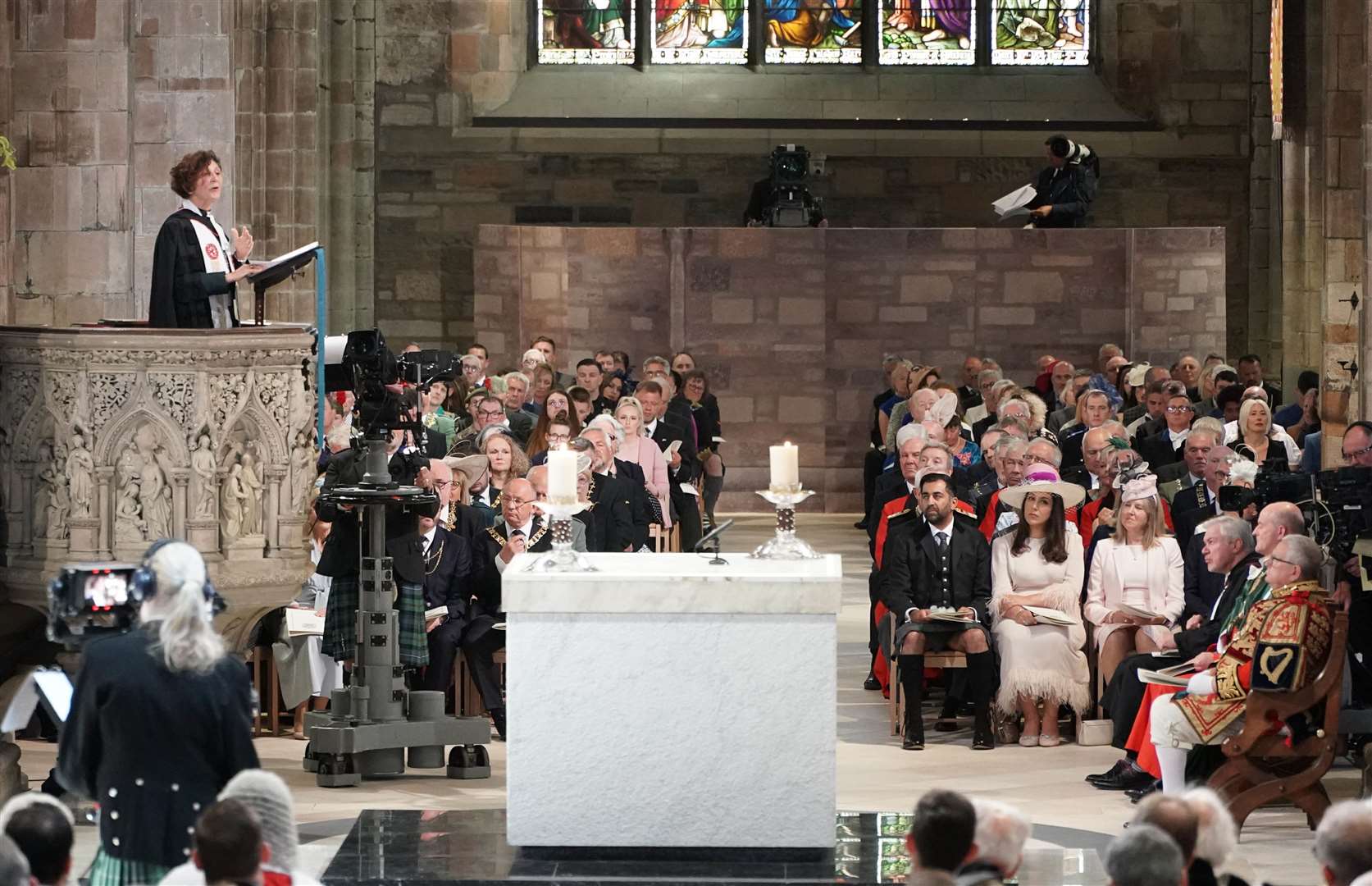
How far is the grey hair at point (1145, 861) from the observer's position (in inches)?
184

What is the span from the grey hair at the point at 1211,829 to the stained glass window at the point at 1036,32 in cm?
1966

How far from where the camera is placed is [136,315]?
42.0 ft

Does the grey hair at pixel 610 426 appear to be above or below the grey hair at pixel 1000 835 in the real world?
above

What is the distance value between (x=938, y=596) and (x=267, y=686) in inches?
119

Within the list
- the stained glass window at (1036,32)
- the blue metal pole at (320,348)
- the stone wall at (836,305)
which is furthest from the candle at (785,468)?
the stained glass window at (1036,32)

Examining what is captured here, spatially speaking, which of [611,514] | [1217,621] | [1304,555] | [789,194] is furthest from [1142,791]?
[789,194]

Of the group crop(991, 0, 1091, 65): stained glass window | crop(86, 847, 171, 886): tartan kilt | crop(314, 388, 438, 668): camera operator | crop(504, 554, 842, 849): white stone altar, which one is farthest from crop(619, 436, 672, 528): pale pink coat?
crop(991, 0, 1091, 65): stained glass window

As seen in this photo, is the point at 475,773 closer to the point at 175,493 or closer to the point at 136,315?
the point at 175,493

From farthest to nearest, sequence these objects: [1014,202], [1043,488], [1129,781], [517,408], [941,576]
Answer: [1014,202] → [517,408] → [1043,488] → [941,576] → [1129,781]

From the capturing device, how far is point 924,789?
9.49 metres

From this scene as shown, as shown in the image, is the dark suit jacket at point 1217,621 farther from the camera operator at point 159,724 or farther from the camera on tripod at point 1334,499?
the camera operator at point 159,724

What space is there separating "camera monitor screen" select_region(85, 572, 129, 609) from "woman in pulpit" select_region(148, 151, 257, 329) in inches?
140

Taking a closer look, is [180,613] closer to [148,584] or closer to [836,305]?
[148,584]

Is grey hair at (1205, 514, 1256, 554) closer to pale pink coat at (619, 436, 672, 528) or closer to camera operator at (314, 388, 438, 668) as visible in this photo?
camera operator at (314, 388, 438, 668)
